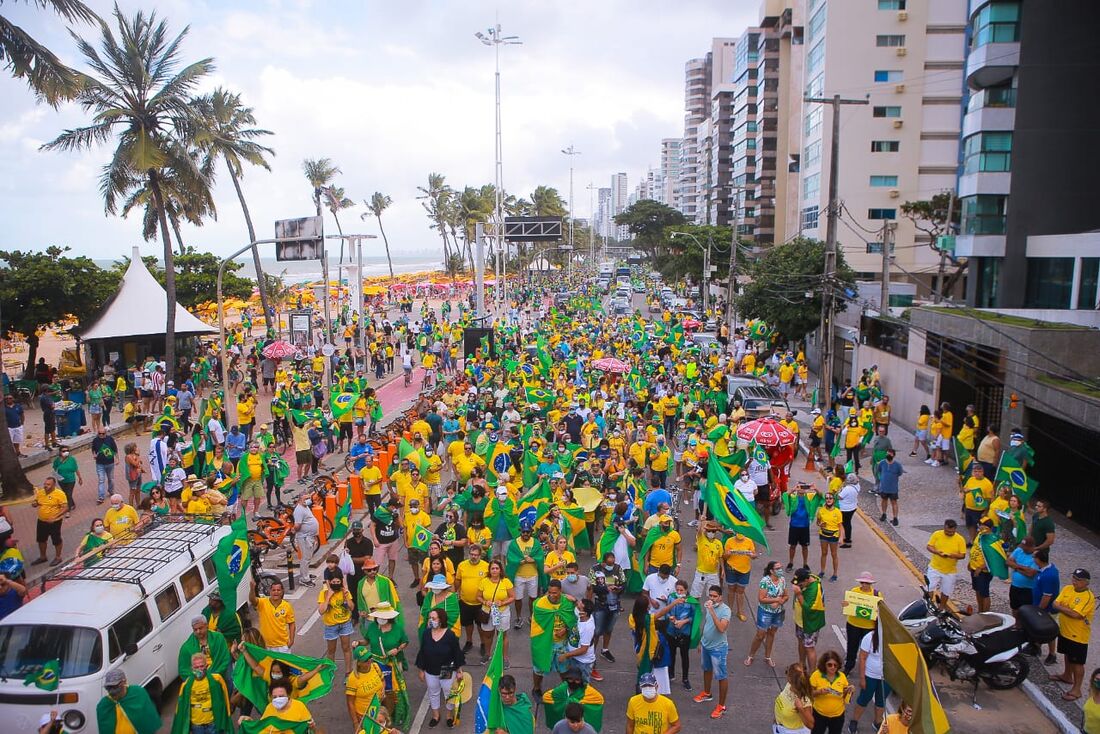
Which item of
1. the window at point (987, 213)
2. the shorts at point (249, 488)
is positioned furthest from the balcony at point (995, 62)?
the shorts at point (249, 488)

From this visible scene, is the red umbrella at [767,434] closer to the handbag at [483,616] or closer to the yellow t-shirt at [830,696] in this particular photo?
the handbag at [483,616]

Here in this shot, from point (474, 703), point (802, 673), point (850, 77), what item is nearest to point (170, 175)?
point (474, 703)

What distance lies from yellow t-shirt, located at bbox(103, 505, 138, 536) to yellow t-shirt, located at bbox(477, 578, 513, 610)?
499 centimetres

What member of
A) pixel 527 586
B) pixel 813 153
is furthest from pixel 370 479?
pixel 813 153

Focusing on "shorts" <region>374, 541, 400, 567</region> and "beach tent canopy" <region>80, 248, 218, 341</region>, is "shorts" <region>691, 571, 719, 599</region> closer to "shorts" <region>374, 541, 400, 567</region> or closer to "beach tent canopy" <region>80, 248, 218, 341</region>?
"shorts" <region>374, 541, 400, 567</region>

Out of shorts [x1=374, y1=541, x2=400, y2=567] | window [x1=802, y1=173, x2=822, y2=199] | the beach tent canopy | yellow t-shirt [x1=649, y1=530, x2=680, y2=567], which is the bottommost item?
shorts [x1=374, y1=541, x2=400, y2=567]

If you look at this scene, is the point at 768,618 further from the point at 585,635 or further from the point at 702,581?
the point at 585,635

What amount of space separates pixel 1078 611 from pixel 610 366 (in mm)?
16192

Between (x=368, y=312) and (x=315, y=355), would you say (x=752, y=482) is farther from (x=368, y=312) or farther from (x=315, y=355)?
(x=368, y=312)

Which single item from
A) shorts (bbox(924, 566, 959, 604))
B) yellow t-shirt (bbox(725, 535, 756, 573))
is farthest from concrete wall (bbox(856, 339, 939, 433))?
yellow t-shirt (bbox(725, 535, 756, 573))

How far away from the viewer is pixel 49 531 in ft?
42.7

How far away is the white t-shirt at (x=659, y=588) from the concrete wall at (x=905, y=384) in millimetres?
14736

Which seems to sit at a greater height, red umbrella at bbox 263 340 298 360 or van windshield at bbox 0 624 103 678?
red umbrella at bbox 263 340 298 360

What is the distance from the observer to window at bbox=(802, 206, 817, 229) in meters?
54.9
